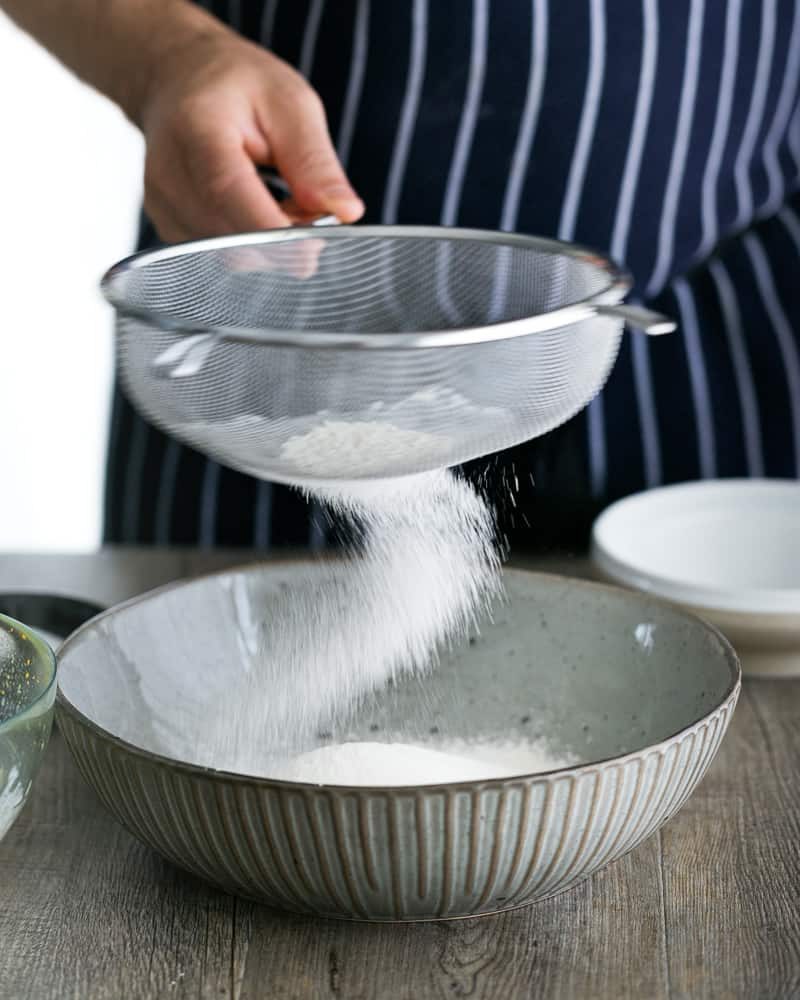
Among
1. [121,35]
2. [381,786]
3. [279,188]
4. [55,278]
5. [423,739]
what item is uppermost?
[121,35]

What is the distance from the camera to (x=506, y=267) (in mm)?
883

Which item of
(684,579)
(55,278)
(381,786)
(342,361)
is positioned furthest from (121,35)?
(55,278)

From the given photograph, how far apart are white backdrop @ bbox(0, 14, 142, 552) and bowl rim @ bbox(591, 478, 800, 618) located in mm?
1714

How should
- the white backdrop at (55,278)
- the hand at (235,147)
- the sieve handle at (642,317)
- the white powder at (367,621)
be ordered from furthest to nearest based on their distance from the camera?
the white backdrop at (55,278) < the hand at (235,147) < the white powder at (367,621) < the sieve handle at (642,317)

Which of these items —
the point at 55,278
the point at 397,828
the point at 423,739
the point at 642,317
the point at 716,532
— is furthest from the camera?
the point at 55,278

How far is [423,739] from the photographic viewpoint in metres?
0.83

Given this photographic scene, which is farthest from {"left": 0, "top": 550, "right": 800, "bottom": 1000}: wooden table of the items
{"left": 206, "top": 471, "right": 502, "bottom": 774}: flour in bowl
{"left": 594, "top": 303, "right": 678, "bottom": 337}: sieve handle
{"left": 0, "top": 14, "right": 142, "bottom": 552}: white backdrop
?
{"left": 0, "top": 14, "right": 142, "bottom": 552}: white backdrop

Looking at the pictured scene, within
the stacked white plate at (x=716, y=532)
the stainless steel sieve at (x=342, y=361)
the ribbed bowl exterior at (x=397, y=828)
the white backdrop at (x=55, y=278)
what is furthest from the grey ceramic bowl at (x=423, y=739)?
the white backdrop at (x=55, y=278)

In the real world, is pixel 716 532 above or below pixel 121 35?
below

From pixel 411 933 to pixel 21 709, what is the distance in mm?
204

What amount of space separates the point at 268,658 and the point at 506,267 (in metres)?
0.29

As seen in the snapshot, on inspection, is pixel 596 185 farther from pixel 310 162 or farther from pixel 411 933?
pixel 411 933

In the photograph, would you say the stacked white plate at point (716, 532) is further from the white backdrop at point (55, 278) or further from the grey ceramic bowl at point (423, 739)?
the white backdrop at point (55, 278)

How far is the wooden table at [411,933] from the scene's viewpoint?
1.96 feet
